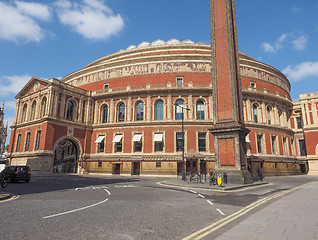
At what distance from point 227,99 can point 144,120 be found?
1711cm

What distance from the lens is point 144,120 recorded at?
116 feet

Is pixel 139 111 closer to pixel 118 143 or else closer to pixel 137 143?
pixel 137 143

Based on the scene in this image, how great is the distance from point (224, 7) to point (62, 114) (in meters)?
28.1

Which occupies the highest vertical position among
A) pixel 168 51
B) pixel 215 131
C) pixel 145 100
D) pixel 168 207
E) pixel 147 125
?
pixel 168 51

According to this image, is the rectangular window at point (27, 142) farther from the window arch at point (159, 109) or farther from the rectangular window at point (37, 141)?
the window arch at point (159, 109)

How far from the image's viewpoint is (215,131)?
20.5 meters

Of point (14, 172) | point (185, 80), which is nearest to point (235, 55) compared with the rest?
point (185, 80)

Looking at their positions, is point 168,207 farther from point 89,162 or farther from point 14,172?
point 89,162

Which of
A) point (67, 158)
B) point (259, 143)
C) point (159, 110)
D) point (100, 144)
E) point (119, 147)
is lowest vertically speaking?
point (67, 158)

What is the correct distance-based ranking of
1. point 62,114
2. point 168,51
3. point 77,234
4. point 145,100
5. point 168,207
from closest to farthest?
point 77,234 < point 168,207 < point 62,114 < point 145,100 < point 168,51

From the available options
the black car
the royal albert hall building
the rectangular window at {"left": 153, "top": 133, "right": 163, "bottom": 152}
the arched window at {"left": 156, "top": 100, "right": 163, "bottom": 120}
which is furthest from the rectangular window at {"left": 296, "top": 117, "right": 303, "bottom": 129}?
the black car

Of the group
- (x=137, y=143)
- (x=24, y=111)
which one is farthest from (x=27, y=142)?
(x=137, y=143)

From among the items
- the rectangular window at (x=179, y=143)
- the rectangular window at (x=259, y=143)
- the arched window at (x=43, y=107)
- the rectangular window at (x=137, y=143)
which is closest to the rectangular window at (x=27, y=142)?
the arched window at (x=43, y=107)

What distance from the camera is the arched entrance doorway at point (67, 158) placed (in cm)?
3838
